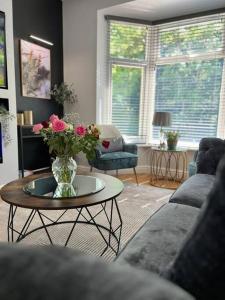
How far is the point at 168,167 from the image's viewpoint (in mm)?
4441

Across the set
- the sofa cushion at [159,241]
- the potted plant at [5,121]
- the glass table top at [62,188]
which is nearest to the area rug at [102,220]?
the glass table top at [62,188]

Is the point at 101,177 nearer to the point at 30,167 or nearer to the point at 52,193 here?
the point at 52,193

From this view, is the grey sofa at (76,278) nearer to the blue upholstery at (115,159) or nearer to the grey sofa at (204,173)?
the grey sofa at (204,173)

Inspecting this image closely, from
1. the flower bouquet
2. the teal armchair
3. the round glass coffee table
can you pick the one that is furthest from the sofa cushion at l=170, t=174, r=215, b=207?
the teal armchair

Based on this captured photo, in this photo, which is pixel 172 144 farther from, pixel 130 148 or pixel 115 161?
pixel 115 161

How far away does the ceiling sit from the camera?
3.72 metres

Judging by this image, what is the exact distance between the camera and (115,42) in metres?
4.37

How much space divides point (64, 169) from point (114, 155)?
1.82m

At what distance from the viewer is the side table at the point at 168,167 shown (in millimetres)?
4254

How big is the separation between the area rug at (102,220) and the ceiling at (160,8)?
2861mm

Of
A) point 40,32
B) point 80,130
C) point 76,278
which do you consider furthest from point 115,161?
point 76,278

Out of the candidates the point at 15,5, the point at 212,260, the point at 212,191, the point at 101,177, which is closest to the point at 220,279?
the point at 212,260

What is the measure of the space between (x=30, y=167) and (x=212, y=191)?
4.00m

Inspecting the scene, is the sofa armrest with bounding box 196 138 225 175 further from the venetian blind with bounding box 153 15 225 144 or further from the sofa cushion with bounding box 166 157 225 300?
the sofa cushion with bounding box 166 157 225 300
